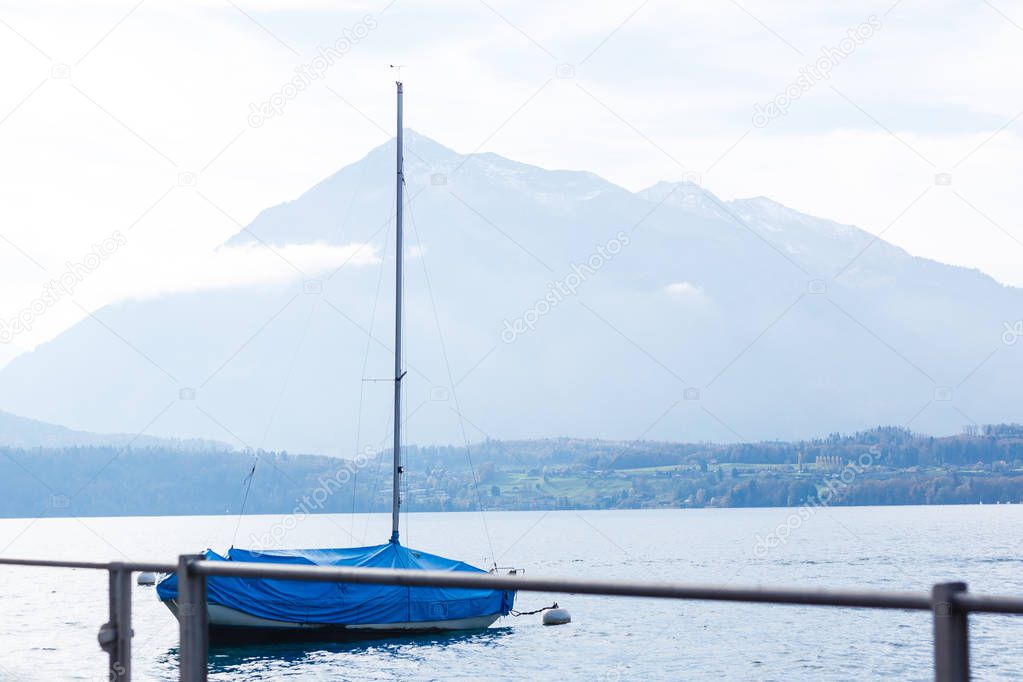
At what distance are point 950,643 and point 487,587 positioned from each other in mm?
1336

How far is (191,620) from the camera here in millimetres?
4793

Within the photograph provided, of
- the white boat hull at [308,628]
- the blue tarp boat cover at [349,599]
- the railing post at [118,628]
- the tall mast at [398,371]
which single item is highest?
the tall mast at [398,371]

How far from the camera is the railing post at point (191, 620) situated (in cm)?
477

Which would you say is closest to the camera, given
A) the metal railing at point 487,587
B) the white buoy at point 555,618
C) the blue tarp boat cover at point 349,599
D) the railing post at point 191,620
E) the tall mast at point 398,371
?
the metal railing at point 487,587

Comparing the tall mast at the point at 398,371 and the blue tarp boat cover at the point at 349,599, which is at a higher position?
the tall mast at the point at 398,371

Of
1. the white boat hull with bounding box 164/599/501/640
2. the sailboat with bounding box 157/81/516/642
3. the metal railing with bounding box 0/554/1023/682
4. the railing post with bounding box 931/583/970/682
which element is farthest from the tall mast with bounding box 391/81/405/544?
the railing post with bounding box 931/583/970/682

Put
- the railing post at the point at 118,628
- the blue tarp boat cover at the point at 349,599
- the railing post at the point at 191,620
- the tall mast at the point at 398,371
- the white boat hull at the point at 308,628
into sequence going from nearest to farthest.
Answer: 1. the railing post at the point at 191,620
2. the railing post at the point at 118,628
3. the white boat hull at the point at 308,628
4. the blue tarp boat cover at the point at 349,599
5. the tall mast at the point at 398,371

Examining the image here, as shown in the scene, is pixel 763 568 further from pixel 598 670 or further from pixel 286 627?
pixel 286 627

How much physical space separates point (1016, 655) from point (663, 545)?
88.9 meters

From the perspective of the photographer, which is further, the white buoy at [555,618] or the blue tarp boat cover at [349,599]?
the white buoy at [555,618]

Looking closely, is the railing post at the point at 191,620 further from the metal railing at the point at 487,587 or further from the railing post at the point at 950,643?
the railing post at the point at 950,643

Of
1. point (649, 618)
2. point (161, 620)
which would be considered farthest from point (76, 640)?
point (649, 618)

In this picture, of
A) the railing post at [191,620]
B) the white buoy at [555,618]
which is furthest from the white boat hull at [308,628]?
the railing post at [191,620]

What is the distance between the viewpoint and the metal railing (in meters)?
3.27
